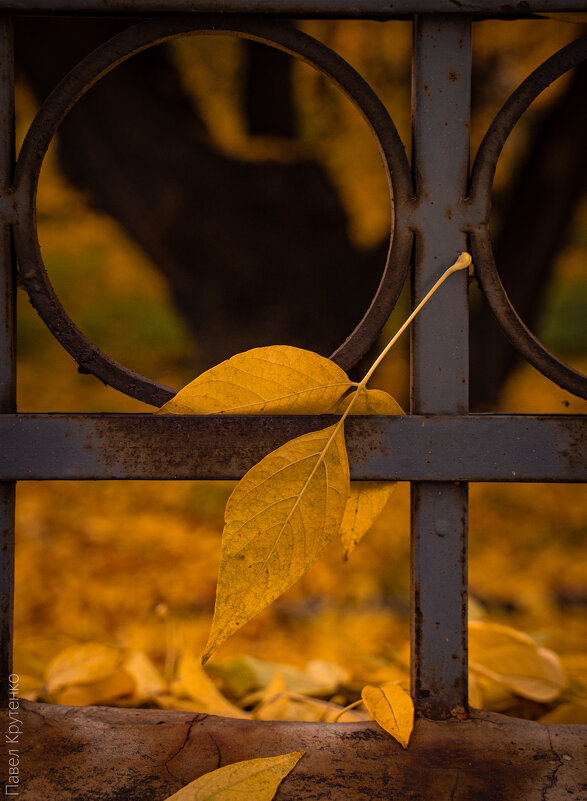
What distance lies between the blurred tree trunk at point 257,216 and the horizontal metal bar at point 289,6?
2.80ft

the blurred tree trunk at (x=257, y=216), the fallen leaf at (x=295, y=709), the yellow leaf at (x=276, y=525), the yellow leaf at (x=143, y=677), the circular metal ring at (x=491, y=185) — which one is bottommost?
the fallen leaf at (x=295, y=709)

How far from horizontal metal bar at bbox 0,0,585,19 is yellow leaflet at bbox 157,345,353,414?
0.29 meters

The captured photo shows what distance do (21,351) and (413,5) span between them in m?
1.30

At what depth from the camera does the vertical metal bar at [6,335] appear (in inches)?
17.8

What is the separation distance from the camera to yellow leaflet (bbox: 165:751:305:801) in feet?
1.17

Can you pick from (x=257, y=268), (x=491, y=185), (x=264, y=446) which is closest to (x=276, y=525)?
(x=264, y=446)

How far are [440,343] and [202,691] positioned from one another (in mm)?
460

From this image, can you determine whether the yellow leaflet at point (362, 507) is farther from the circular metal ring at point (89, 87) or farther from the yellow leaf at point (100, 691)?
the yellow leaf at point (100, 691)

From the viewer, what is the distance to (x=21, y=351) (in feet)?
4.74

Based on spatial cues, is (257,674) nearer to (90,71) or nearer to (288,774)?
(288,774)

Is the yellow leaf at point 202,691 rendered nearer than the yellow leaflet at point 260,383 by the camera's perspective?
No

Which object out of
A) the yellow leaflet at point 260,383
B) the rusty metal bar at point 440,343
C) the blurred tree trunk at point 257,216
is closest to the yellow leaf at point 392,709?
the rusty metal bar at point 440,343

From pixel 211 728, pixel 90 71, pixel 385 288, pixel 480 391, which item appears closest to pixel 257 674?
pixel 211 728

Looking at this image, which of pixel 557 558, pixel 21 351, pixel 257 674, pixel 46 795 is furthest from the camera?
pixel 21 351
